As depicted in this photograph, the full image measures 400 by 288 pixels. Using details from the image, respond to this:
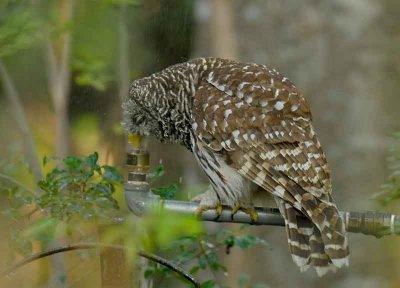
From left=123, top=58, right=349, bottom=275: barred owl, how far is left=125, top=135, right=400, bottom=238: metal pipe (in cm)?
8

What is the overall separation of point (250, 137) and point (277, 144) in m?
0.12

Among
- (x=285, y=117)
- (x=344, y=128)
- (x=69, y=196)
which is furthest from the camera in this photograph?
(x=344, y=128)

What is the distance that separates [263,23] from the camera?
230 inches

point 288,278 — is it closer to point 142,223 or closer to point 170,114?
point 170,114

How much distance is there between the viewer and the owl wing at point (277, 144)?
3.54 meters

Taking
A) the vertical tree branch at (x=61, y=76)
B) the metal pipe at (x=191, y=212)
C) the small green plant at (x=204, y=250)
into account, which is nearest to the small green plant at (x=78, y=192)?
the metal pipe at (x=191, y=212)

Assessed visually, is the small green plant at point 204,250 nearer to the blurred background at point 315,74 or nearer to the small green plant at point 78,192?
the small green plant at point 78,192

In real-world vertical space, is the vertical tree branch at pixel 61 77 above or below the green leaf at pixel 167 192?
above

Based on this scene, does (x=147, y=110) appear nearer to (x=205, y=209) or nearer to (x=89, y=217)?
A: (x=205, y=209)

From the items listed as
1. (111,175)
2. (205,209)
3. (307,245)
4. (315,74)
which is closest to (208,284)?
(205,209)

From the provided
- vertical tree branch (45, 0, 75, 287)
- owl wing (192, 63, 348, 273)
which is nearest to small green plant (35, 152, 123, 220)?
owl wing (192, 63, 348, 273)

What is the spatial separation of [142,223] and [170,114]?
1377mm

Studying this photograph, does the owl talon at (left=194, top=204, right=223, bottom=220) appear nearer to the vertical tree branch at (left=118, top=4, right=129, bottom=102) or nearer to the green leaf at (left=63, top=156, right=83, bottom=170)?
the green leaf at (left=63, top=156, right=83, bottom=170)

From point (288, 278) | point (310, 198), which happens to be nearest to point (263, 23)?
point (288, 278)
